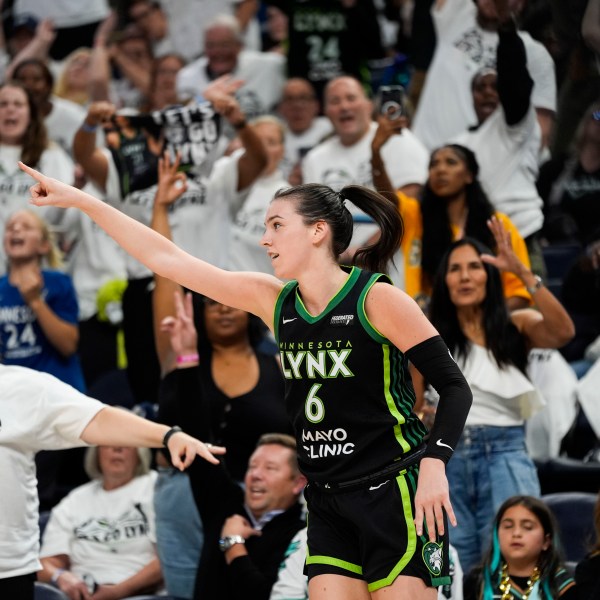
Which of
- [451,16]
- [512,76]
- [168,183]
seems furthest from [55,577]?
[451,16]

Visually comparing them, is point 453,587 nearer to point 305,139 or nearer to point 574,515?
point 574,515

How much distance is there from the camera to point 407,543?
3527 millimetres

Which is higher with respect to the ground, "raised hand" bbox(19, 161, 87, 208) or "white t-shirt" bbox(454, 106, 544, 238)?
"white t-shirt" bbox(454, 106, 544, 238)

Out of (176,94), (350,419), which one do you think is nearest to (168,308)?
(350,419)

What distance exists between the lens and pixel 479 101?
7098mm

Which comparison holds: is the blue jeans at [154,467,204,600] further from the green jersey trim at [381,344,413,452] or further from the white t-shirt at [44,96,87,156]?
the white t-shirt at [44,96,87,156]

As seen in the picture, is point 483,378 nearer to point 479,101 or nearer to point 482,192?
point 482,192

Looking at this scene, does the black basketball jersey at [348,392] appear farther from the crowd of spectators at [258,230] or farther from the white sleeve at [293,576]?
the white sleeve at [293,576]

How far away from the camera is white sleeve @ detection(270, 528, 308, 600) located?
492cm

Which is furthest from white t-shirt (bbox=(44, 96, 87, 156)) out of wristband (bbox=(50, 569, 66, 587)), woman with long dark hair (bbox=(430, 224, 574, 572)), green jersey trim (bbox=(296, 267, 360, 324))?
green jersey trim (bbox=(296, 267, 360, 324))

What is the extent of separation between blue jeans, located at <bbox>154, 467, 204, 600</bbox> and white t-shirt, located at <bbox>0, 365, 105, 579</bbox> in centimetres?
108

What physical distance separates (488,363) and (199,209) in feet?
7.66

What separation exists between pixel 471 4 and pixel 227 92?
1.67 metres

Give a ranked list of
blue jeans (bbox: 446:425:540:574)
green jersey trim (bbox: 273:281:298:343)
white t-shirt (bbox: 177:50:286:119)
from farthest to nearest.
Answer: white t-shirt (bbox: 177:50:286:119)
blue jeans (bbox: 446:425:540:574)
green jersey trim (bbox: 273:281:298:343)
